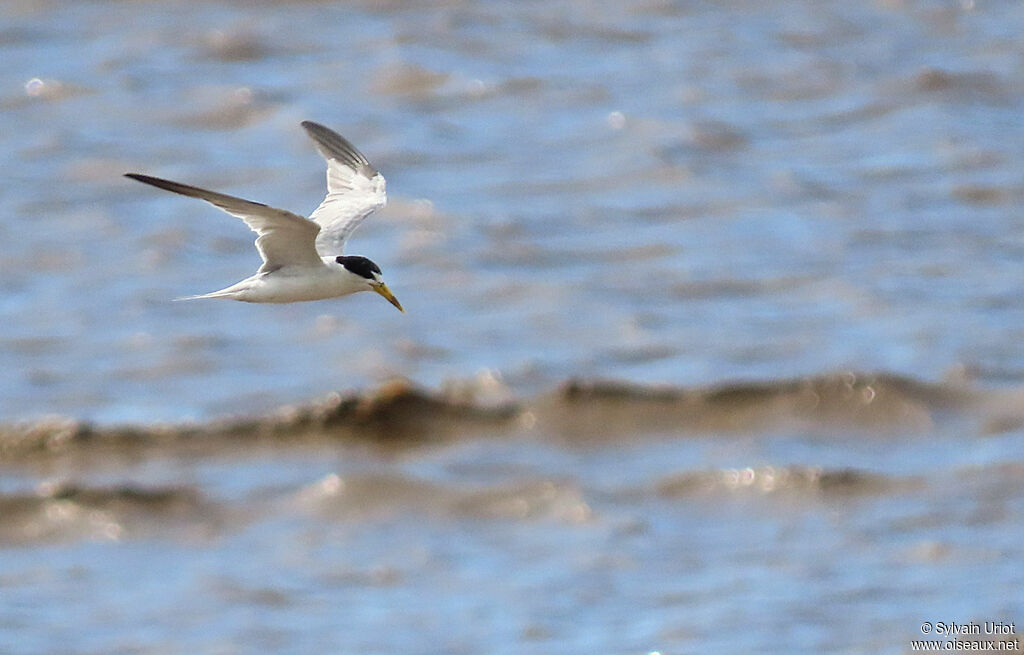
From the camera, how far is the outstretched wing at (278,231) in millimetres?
6820

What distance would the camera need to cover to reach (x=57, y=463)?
11.3 metres

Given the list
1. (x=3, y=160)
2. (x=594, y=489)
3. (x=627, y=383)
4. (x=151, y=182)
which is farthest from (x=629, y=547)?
(x=3, y=160)

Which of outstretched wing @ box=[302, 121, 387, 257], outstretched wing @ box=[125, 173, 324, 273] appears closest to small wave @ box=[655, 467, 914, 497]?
outstretched wing @ box=[302, 121, 387, 257]

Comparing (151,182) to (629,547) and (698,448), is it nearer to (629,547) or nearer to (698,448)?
(629,547)

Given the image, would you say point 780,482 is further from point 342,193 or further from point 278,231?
point 278,231

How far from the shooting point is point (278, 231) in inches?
286

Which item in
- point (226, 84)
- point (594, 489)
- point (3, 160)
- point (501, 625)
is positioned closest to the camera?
point (501, 625)

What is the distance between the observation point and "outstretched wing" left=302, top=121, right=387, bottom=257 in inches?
318

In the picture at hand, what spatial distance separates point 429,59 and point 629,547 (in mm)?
8804

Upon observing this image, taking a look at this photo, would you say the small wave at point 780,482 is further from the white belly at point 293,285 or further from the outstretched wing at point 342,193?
the white belly at point 293,285

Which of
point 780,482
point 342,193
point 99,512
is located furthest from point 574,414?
point 342,193

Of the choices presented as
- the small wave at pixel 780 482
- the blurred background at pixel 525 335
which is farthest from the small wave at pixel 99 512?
the small wave at pixel 780 482

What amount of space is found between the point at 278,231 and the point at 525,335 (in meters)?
5.64

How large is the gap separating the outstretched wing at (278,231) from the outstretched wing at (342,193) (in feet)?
1.43
